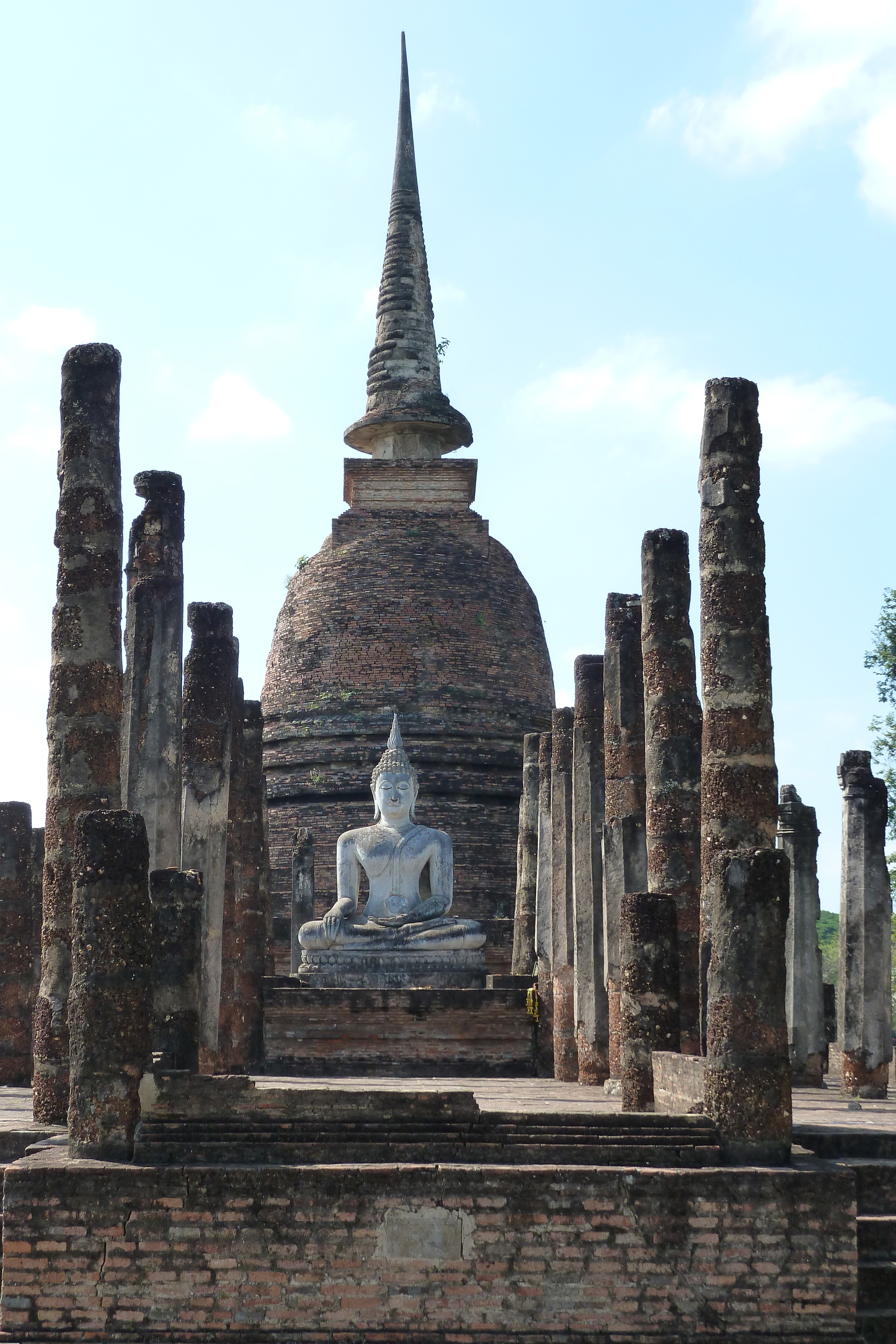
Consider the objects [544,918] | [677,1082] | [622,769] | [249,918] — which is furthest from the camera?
[544,918]

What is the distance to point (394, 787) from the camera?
20.2 metres

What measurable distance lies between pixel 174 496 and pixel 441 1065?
22.2ft

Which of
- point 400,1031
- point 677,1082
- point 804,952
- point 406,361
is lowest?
point 400,1031

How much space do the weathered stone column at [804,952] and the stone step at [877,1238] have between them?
5993mm

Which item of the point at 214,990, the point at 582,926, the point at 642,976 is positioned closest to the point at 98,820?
the point at 642,976

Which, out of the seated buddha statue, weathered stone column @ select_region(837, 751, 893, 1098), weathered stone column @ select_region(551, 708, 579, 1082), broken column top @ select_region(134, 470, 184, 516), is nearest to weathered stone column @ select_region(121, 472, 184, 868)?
broken column top @ select_region(134, 470, 184, 516)

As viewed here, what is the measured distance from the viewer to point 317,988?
17.2 m

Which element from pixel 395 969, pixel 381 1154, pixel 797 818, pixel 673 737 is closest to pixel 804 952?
pixel 797 818

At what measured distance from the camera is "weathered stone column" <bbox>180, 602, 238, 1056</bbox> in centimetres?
1295

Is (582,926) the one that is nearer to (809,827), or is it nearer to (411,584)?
(809,827)

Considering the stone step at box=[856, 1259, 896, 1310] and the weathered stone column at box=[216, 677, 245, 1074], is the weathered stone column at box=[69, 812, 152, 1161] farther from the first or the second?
the weathered stone column at box=[216, 677, 245, 1074]

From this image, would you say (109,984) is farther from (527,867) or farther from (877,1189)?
(527,867)

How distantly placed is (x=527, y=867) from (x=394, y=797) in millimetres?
1924

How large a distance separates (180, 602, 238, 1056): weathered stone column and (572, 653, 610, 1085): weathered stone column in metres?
2.97
